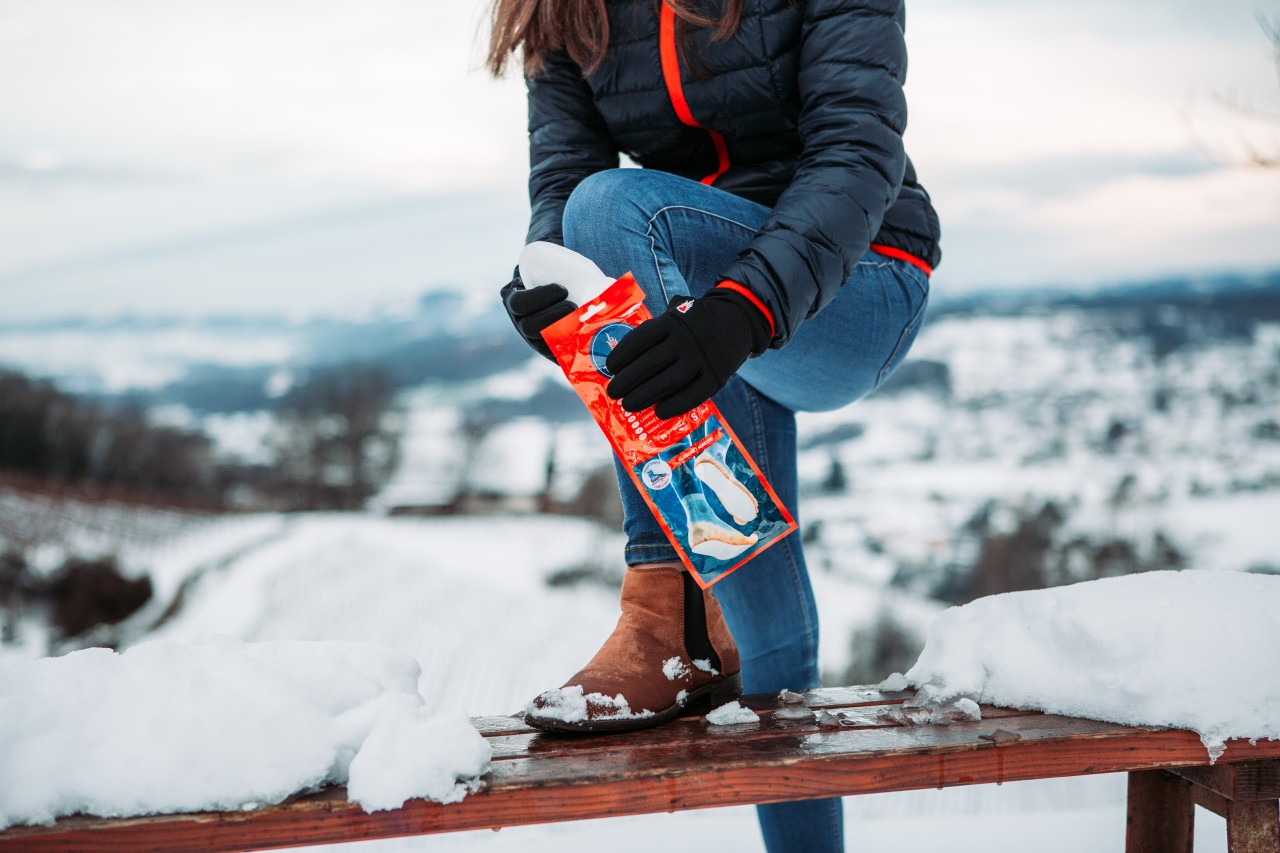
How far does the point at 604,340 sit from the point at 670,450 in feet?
0.52

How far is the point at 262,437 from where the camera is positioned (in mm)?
48750

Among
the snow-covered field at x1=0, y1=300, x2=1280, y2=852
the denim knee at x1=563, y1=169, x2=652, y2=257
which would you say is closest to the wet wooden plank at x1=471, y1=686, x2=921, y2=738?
the denim knee at x1=563, y1=169, x2=652, y2=257

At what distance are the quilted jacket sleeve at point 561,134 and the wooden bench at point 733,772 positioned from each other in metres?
0.85

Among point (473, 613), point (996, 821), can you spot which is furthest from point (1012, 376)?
point (996, 821)

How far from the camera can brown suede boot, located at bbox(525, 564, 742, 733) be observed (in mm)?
Result: 1114

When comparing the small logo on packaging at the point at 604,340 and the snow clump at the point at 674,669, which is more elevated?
the small logo on packaging at the point at 604,340

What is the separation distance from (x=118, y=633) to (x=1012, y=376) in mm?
38008

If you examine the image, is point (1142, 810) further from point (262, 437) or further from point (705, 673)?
point (262, 437)

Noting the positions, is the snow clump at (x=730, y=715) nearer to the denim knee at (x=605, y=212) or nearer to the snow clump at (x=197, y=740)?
the snow clump at (x=197, y=740)

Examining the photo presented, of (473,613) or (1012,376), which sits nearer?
(473,613)

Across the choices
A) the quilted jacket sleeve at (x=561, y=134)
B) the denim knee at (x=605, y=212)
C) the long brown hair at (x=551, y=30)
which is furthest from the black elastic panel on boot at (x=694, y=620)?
the long brown hair at (x=551, y=30)

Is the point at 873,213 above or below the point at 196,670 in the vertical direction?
above

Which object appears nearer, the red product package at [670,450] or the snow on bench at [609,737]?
the snow on bench at [609,737]

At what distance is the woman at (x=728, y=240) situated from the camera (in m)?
1.11
